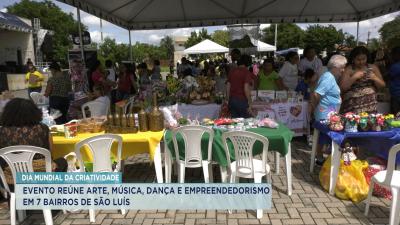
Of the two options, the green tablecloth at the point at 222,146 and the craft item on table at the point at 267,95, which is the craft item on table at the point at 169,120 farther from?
the craft item on table at the point at 267,95

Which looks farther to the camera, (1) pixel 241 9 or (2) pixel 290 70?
(1) pixel 241 9

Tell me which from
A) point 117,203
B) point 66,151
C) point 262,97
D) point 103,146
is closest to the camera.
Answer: point 117,203

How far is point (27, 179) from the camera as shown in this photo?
2936 millimetres

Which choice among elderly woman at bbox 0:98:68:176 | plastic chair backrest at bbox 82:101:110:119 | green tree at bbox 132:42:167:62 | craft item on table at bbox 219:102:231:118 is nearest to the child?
craft item on table at bbox 219:102:231:118

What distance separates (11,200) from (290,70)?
510cm

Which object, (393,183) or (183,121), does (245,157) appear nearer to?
(183,121)

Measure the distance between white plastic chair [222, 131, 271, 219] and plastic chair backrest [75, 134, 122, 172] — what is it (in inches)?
43.1

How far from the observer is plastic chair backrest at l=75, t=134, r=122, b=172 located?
326 centimetres

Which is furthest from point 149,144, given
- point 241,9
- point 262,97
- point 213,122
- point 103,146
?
point 241,9

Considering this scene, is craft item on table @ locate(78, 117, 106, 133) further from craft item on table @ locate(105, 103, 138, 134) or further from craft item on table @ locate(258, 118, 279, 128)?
craft item on table @ locate(258, 118, 279, 128)

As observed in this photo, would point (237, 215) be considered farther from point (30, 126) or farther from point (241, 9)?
point (241, 9)

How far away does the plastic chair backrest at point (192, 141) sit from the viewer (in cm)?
357

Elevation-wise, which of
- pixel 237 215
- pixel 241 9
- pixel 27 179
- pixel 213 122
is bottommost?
pixel 237 215

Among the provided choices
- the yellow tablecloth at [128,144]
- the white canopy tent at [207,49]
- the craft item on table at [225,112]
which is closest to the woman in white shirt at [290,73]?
the craft item on table at [225,112]
